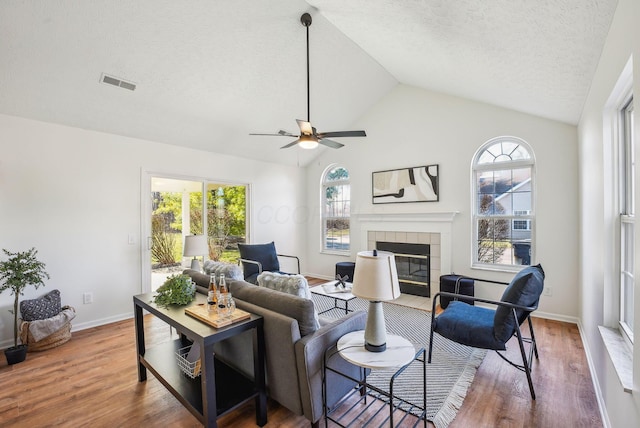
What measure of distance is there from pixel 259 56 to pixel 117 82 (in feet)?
5.19

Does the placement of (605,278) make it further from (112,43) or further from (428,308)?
(112,43)

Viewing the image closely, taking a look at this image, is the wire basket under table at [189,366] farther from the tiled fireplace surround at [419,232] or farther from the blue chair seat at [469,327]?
the tiled fireplace surround at [419,232]

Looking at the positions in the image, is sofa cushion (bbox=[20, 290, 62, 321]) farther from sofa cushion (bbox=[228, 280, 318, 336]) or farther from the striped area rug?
the striped area rug

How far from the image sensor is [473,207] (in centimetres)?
440

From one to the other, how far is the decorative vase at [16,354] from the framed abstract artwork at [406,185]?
16.0 ft

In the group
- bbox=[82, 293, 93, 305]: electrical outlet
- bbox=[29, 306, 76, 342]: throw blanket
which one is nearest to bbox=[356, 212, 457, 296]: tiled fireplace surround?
bbox=[82, 293, 93, 305]: electrical outlet

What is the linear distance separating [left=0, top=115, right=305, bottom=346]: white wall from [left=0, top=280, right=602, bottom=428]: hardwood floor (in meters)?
0.85

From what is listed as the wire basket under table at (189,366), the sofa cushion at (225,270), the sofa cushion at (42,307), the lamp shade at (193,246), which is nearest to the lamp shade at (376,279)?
the wire basket under table at (189,366)

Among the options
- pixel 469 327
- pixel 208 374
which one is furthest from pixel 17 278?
pixel 469 327

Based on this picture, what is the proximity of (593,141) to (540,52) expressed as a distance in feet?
3.07

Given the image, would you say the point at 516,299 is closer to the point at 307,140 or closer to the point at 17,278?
the point at 307,140

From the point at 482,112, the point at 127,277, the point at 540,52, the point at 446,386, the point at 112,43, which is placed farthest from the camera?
the point at 482,112

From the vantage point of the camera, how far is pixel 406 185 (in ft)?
16.3

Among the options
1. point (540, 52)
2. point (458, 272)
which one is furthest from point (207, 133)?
point (458, 272)
